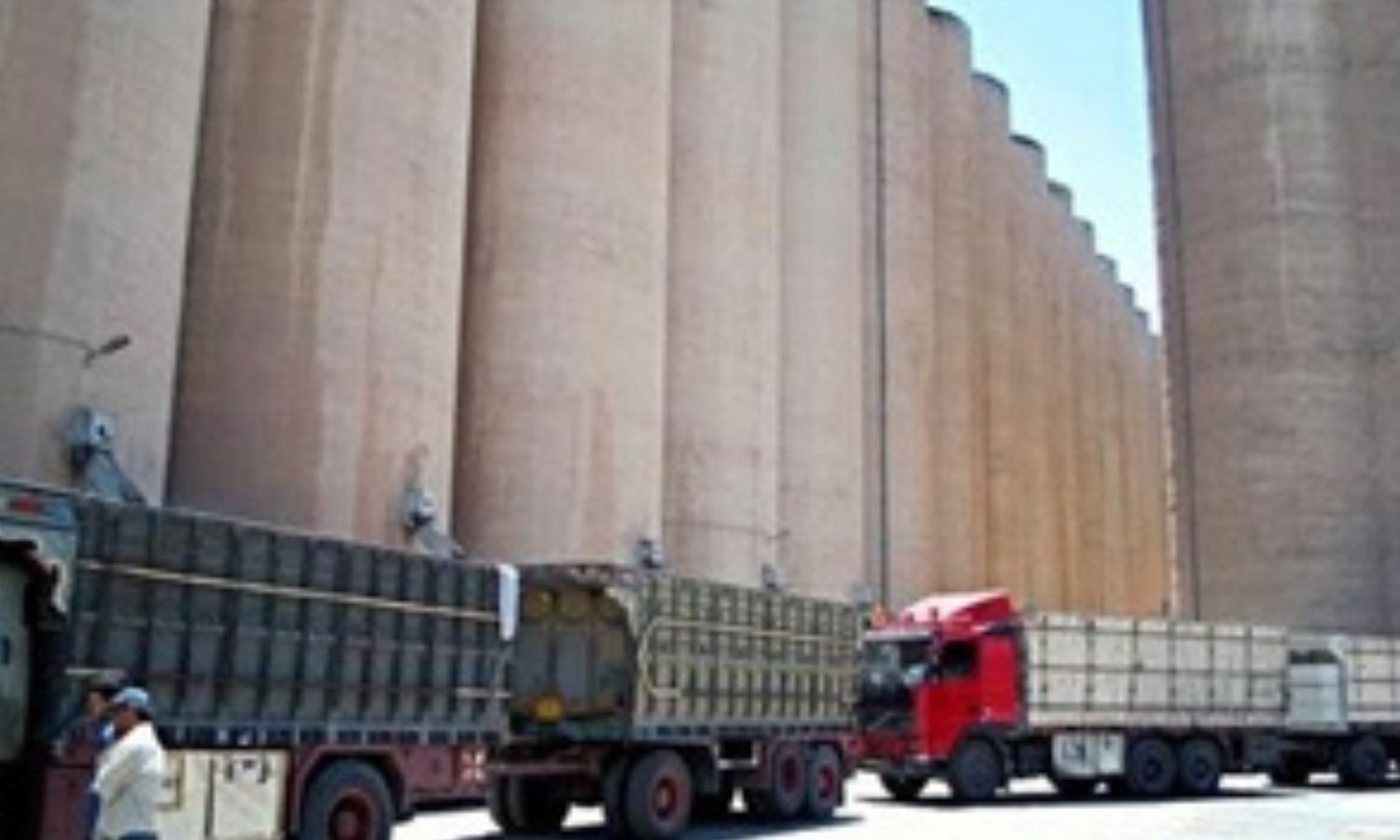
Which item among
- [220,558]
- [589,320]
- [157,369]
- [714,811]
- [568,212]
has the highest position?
[568,212]

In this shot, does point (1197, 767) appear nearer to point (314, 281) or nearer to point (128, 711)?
point (314, 281)

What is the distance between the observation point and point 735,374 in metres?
34.4

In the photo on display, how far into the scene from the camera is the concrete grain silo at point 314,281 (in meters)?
22.7

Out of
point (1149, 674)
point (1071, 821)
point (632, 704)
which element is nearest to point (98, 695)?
point (632, 704)

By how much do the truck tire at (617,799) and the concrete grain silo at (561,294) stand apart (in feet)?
32.4

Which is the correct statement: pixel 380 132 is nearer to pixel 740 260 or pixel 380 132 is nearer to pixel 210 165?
pixel 210 165

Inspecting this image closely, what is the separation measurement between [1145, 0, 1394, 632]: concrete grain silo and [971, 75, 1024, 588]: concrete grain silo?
319 inches

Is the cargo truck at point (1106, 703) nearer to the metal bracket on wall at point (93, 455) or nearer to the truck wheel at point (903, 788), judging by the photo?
the truck wheel at point (903, 788)

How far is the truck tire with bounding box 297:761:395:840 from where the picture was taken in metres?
13.4

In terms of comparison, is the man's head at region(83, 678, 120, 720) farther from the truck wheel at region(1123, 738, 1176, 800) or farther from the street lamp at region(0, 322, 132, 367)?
the truck wheel at region(1123, 738, 1176, 800)

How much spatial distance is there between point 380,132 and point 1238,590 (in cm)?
2732

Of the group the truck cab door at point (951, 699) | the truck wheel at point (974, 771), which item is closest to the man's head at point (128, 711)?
the truck cab door at point (951, 699)

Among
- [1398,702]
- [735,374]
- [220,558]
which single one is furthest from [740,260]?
[220,558]

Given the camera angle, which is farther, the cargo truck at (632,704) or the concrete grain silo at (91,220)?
the concrete grain silo at (91,220)
